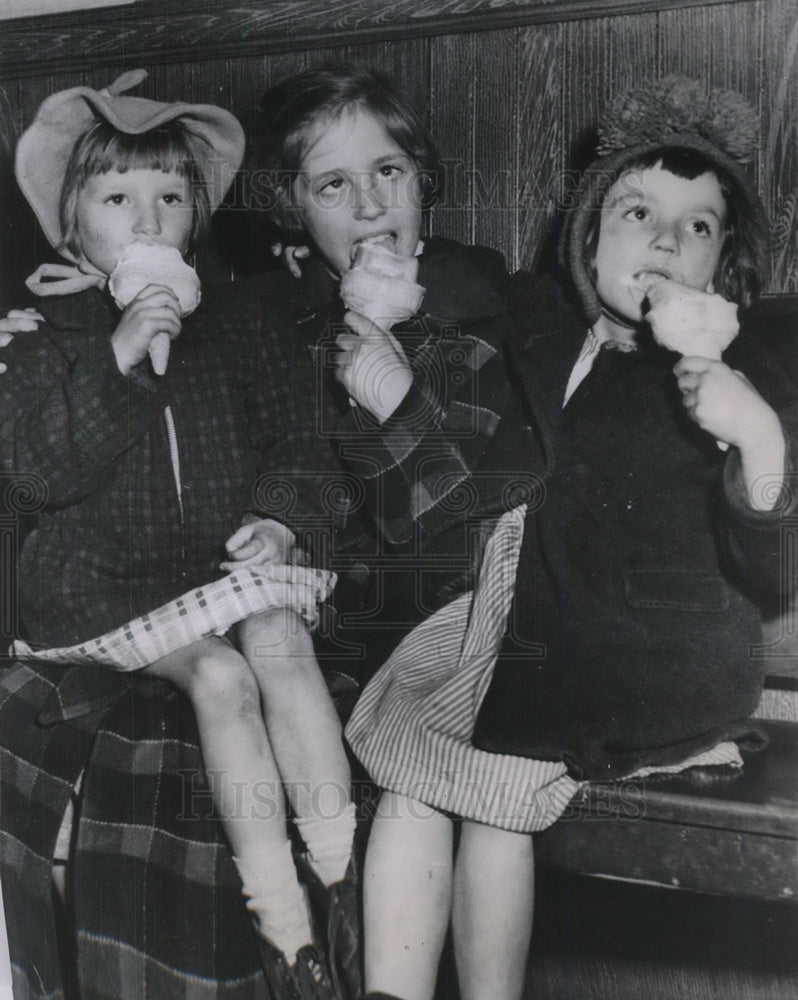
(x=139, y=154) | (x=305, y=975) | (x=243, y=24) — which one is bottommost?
(x=305, y=975)

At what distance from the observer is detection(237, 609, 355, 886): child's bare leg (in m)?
0.90

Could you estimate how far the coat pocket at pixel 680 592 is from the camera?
2.84 feet

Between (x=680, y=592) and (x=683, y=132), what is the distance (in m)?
0.39

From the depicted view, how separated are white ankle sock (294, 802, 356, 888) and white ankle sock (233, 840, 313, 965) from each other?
0.02 m

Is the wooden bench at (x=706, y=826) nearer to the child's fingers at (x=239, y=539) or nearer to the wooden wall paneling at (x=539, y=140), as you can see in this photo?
the wooden wall paneling at (x=539, y=140)

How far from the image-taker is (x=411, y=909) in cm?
87

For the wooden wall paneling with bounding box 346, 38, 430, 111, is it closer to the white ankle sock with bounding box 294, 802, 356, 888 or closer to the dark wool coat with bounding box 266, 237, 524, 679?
the dark wool coat with bounding box 266, 237, 524, 679

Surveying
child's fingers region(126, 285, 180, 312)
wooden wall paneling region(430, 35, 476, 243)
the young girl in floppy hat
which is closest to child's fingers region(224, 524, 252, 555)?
the young girl in floppy hat

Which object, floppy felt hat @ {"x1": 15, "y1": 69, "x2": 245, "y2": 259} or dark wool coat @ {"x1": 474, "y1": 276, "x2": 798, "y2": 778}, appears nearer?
dark wool coat @ {"x1": 474, "y1": 276, "x2": 798, "y2": 778}

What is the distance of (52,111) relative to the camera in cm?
99

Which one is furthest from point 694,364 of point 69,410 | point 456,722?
point 69,410

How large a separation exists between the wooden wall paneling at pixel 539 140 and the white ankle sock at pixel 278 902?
1.96 ft

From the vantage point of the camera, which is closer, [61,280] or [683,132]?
[683,132]

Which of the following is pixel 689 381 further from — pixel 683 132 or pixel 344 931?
pixel 344 931
